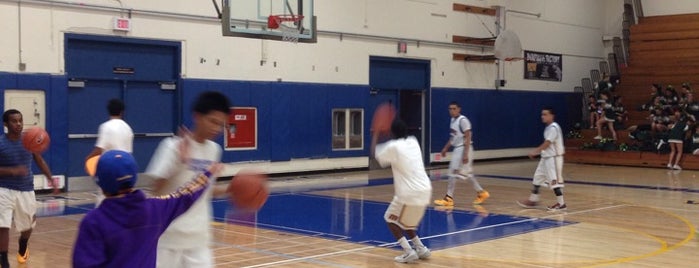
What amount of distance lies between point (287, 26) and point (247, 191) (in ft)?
40.2

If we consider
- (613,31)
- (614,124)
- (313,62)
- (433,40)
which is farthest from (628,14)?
(313,62)

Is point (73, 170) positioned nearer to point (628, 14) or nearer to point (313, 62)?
point (313, 62)

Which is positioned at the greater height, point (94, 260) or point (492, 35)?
point (492, 35)

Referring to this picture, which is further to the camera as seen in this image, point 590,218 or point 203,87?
point 203,87

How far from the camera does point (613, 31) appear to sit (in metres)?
30.6

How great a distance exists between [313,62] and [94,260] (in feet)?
55.9

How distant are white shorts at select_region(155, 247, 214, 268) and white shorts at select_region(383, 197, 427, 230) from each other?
4056 mm

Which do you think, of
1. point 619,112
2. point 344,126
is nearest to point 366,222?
point 344,126

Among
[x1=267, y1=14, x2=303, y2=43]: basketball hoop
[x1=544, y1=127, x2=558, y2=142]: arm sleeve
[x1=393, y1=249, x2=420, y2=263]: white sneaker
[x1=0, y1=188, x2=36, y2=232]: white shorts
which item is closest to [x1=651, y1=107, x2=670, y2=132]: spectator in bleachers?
[x1=544, y1=127, x2=558, y2=142]: arm sleeve

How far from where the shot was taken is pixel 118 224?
11.0 feet

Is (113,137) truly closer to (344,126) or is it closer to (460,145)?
(460,145)

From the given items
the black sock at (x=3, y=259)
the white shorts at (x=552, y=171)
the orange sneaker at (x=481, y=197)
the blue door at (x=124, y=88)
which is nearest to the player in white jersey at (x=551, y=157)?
the white shorts at (x=552, y=171)

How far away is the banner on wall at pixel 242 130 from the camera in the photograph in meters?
18.5

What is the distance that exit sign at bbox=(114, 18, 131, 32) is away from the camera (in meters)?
16.2
